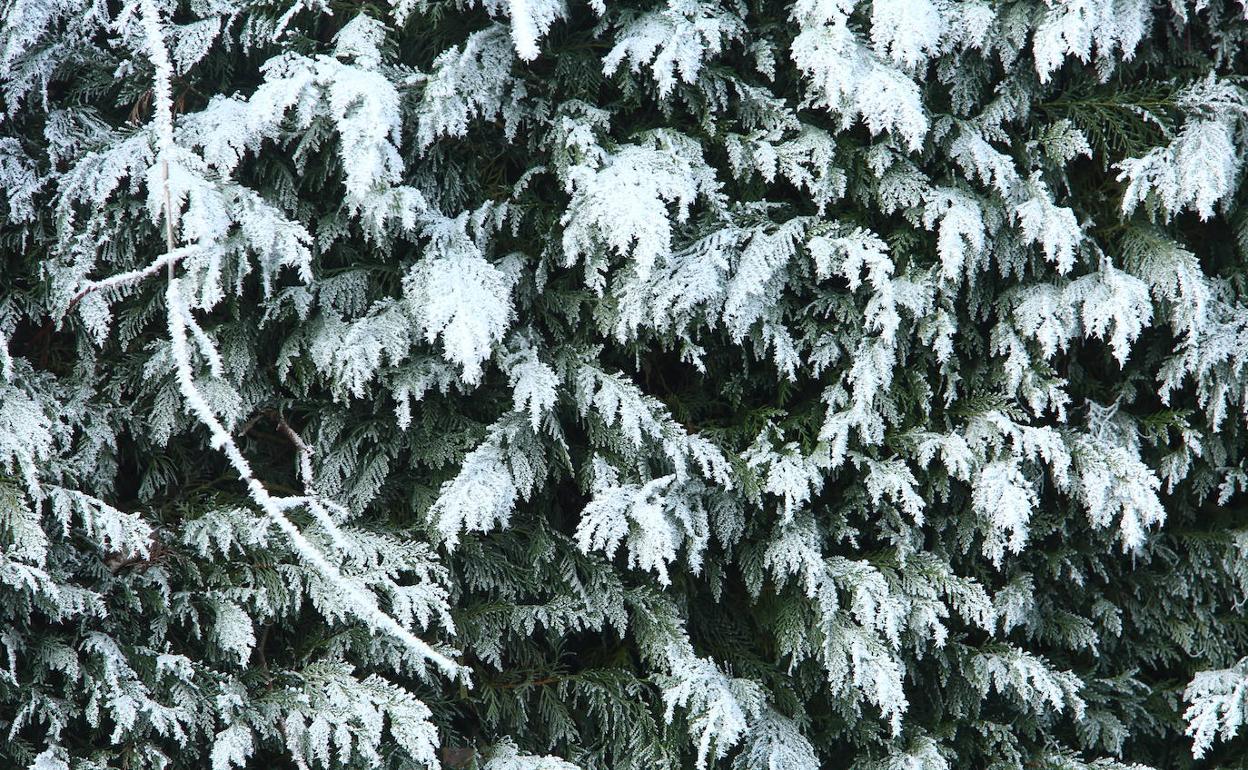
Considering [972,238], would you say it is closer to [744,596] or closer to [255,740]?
[744,596]

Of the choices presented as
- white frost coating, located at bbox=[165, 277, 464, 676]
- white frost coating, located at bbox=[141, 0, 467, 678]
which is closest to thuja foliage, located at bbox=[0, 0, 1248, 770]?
white frost coating, located at bbox=[141, 0, 467, 678]

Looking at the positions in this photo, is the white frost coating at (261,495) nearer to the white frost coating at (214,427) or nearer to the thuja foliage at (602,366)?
the white frost coating at (214,427)

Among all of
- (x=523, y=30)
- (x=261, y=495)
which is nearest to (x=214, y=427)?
(x=261, y=495)

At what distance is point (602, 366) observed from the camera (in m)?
2.54

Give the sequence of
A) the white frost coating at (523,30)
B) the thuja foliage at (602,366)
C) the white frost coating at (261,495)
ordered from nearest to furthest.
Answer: the white frost coating at (261,495), the white frost coating at (523,30), the thuja foliage at (602,366)

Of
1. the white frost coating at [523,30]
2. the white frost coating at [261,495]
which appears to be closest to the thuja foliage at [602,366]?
the white frost coating at [523,30]

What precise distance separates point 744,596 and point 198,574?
156 centimetres

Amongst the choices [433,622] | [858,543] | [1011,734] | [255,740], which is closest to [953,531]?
[858,543]

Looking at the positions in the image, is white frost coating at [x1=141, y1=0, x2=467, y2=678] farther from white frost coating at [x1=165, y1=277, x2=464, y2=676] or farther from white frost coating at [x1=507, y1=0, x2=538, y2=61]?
white frost coating at [x1=507, y1=0, x2=538, y2=61]

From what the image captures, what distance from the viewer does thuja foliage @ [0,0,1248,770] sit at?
2.25m

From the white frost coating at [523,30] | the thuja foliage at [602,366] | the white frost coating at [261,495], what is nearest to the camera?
the white frost coating at [261,495]

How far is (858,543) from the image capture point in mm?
2717

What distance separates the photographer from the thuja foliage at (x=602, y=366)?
2.25 meters

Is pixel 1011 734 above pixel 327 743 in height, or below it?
above
